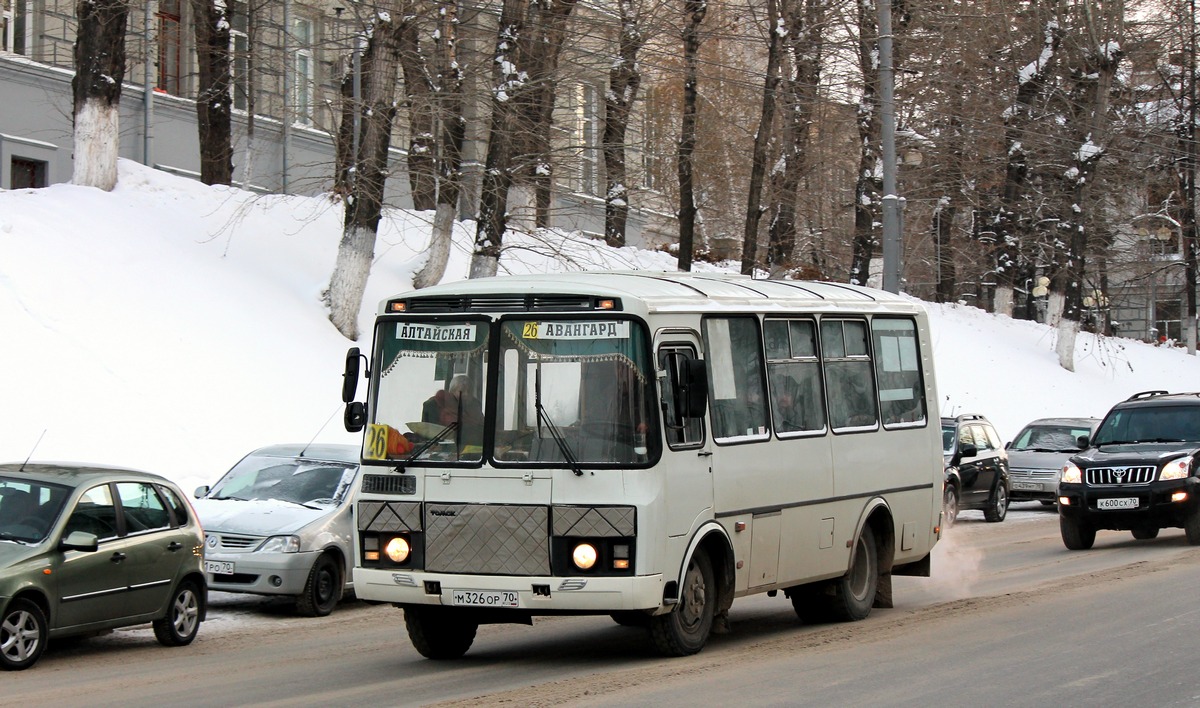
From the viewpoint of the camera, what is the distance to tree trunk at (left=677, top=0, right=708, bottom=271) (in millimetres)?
34594

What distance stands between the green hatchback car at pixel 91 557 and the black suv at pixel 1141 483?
37.9 ft

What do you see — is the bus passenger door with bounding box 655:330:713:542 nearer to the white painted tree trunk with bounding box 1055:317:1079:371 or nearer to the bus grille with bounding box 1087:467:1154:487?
the bus grille with bounding box 1087:467:1154:487

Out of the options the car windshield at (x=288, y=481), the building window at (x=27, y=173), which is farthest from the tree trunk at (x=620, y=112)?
the car windshield at (x=288, y=481)

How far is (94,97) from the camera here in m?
25.3

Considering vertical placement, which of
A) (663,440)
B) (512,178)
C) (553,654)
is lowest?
(553,654)

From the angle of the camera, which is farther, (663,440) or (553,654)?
(553,654)

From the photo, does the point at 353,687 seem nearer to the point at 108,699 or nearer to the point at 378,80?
the point at 108,699

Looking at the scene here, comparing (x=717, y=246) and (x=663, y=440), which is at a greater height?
(x=717, y=246)

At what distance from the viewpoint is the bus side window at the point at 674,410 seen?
10570mm

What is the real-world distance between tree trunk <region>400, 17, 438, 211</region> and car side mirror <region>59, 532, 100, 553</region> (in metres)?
15.0

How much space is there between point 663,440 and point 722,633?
108 inches

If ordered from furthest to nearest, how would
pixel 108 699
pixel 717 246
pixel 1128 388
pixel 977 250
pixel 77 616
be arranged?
pixel 977 250, pixel 717 246, pixel 1128 388, pixel 77 616, pixel 108 699

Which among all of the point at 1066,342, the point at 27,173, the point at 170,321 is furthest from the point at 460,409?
the point at 1066,342

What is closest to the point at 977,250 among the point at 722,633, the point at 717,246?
the point at 717,246
